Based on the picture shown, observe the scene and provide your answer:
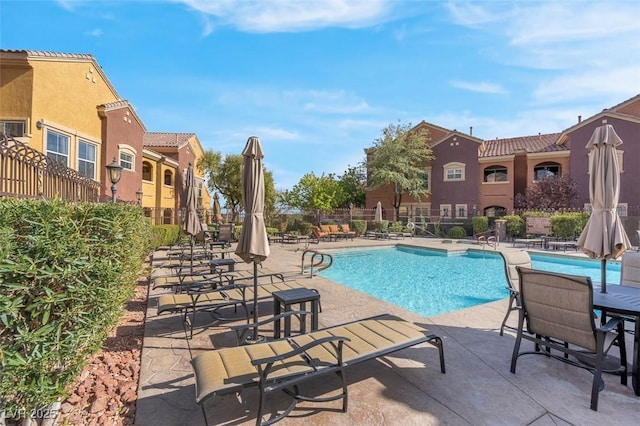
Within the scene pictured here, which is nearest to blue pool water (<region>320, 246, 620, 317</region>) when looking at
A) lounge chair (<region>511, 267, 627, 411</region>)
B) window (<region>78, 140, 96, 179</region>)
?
lounge chair (<region>511, 267, 627, 411</region>)

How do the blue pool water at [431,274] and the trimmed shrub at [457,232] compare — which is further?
the trimmed shrub at [457,232]

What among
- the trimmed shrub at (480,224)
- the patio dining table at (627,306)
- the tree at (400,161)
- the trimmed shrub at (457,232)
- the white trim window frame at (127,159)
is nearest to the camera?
the patio dining table at (627,306)

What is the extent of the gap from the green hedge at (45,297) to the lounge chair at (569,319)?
13.2ft

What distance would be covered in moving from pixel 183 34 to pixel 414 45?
697cm

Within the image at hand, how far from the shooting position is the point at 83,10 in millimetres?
7438

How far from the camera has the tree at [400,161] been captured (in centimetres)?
2503

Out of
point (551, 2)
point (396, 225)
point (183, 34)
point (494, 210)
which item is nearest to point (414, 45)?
point (551, 2)

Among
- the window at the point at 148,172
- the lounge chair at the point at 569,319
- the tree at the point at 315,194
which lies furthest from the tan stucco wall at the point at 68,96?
the tree at the point at 315,194

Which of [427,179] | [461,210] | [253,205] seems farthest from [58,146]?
[461,210]

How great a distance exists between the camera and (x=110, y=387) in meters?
2.95

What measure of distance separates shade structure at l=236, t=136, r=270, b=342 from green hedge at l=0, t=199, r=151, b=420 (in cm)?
156

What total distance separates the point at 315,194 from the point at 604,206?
2534 cm

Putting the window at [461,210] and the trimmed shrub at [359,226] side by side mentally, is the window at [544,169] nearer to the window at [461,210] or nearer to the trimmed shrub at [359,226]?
the window at [461,210]

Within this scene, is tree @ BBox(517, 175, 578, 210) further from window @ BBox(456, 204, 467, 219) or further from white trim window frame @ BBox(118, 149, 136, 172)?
white trim window frame @ BBox(118, 149, 136, 172)
